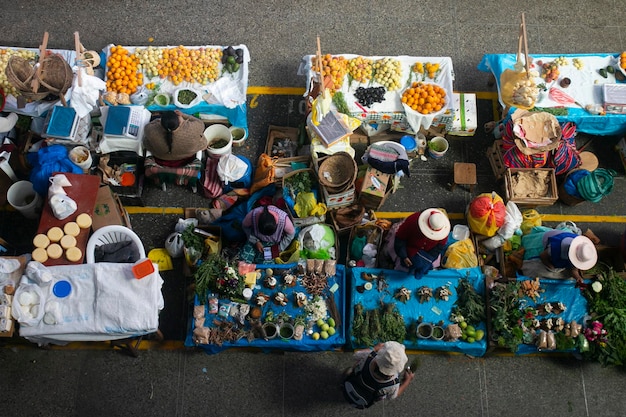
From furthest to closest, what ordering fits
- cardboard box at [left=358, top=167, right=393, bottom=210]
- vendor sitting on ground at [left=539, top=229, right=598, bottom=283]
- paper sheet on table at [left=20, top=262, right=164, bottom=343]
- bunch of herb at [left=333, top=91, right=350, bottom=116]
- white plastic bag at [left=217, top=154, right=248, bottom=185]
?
bunch of herb at [left=333, top=91, right=350, bottom=116] < white plastic bag at [left=217, top=154, right=248, bottom=185] < cardboard box at [left=358, top=167, right=393, bottom=210] < vendor sitting on ground at [left=539, top=229, right=598, bottom=283] < paper sheet on table at [left=20, top=262, right=164, bottom=343]

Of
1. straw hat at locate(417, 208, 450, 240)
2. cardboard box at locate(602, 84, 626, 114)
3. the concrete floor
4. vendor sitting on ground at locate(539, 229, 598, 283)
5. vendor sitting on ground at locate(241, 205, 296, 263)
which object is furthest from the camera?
cardboard box at locate(602, 84, 626, 114)

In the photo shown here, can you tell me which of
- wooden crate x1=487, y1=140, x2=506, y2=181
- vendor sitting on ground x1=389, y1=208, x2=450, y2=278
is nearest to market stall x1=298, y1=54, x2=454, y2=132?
wooden crate x1=487, y1=140, x2=506, y2=181

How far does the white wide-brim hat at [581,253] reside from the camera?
581 centimetres

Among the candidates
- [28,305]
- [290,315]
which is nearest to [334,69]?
[290,315]

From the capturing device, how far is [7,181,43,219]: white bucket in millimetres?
6777

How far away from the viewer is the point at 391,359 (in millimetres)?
4836

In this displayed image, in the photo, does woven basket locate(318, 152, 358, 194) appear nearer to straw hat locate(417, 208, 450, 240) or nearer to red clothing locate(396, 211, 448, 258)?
red clothing locate(396, 211, 448, 258)

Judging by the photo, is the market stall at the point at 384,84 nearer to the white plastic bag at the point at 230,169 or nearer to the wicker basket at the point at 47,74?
the white plastic bag at the point at 230,169

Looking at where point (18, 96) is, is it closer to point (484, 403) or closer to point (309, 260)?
point (309, 260)

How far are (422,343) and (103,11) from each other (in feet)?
24.3

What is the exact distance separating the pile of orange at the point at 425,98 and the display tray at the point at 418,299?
235 cm

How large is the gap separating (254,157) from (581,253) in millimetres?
4629

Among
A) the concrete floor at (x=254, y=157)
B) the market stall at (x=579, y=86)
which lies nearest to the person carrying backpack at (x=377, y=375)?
the concrete floor at (x=254, y=157)

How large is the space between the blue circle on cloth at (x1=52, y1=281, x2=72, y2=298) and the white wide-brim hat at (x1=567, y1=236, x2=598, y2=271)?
228 inches
